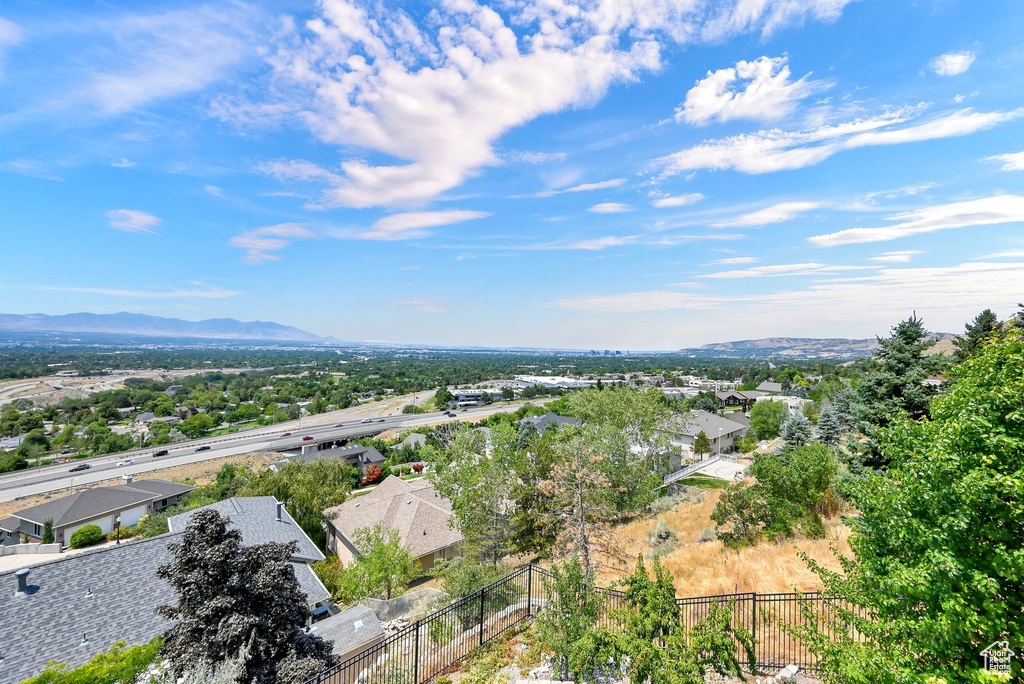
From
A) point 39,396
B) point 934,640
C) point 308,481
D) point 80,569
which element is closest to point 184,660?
point 80,569

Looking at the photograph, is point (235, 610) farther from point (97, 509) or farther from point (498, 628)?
point (97, 509)

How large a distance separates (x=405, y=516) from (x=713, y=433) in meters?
42.5

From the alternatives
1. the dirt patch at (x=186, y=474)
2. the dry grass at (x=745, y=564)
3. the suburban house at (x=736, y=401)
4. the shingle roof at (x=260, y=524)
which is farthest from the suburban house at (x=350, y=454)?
the suburban house at (x=736, y=401)

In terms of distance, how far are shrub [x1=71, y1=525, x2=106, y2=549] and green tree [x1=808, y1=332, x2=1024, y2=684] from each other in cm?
4864

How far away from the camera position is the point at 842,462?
75.7 feet

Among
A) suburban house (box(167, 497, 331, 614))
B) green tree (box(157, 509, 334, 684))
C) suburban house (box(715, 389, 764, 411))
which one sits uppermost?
green tree (box(157, 509, 334, 684))

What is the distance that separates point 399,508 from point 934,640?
2810cm

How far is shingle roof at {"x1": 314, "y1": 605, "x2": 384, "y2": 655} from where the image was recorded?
15.4 meters

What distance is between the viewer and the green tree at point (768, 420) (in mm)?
59250

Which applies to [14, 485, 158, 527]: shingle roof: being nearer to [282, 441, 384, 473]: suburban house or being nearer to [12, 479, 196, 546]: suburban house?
[12, 479, 196, 546]: suburban house

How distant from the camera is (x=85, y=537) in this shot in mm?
34312

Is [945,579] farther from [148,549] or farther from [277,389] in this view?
[277,389]

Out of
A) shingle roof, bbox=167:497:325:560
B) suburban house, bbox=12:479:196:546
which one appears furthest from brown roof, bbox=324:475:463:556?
suburban house, bbox=12:479:196:546

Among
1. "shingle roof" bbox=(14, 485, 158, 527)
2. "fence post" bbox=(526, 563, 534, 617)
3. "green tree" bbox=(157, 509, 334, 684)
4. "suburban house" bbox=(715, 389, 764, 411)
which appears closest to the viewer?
"green tree" bbox=(157, 509, 334, 684)
